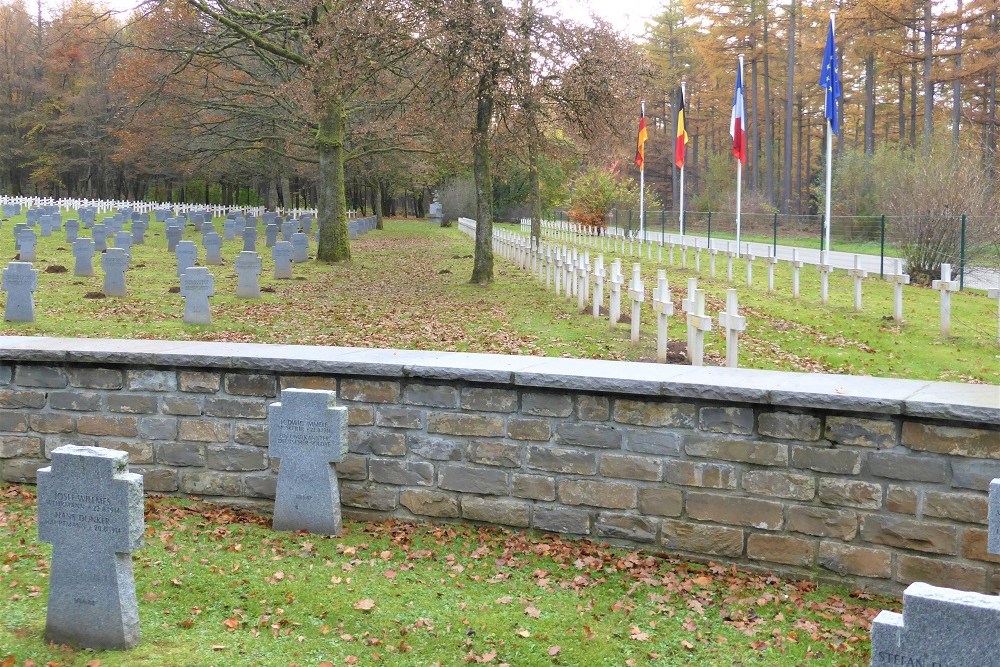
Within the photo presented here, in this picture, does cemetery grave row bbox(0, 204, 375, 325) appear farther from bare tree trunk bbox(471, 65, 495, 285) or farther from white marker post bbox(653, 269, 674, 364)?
white marker post bbox(653, 269, 674, 364)

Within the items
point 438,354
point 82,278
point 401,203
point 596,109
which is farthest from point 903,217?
point 401,203

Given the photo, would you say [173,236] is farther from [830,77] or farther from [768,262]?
[830,77]

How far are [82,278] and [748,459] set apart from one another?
682 inches

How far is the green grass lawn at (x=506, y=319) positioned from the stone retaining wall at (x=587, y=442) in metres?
6.50

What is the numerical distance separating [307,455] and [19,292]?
9774mm

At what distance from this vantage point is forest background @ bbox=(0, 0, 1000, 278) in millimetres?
19734

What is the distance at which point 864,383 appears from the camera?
5.58m

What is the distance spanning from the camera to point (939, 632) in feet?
8.75

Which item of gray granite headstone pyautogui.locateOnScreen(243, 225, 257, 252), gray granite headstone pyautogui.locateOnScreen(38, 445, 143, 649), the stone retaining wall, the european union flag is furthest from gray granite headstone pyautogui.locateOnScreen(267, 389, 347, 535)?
gray granite headstone pyautogui.locateOnScreen(243, 225, 257, 252)

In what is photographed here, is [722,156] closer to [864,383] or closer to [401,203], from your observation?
[401,203]

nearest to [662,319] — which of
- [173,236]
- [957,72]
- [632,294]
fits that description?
[632,294]

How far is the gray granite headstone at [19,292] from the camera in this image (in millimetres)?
14062

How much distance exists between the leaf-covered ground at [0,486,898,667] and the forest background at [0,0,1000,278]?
1419cm

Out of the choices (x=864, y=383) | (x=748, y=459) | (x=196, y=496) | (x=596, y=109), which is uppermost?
(x=596, y=109)
